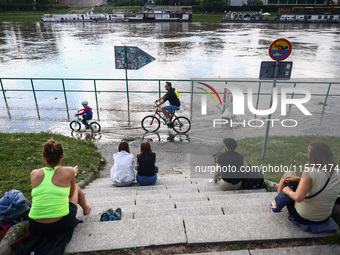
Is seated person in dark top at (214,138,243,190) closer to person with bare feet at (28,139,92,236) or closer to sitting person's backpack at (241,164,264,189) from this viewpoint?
sitting person's backpack at (241,164,264,189)

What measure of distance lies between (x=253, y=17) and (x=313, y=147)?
3163 inches

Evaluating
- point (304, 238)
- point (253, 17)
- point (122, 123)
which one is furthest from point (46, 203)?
point (253, 17)

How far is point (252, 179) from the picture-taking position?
4.82 meters

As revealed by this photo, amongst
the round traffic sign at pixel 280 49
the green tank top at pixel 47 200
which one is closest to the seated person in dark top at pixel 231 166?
the round traffic sign at pixel 280 49

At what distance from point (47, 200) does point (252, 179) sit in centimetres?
355

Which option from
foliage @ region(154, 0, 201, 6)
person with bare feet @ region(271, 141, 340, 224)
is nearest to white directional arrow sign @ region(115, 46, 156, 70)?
person with bare feet @ region(271, 141, 340, 224)

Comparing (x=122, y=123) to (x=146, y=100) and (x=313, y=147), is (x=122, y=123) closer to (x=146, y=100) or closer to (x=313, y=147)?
(x=146, y=100)

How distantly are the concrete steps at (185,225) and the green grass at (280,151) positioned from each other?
9.05 ft

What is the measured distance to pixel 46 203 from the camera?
10.0 ft

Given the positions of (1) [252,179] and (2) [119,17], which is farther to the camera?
(2) [119,17]

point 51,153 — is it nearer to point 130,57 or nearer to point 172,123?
point 172,123

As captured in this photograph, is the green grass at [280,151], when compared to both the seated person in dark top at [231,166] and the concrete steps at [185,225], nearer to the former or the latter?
the seated person in dark top at [231,166]

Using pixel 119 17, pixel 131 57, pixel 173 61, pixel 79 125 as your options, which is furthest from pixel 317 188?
pixel 119 17

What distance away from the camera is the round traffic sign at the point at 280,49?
5.64 meters
